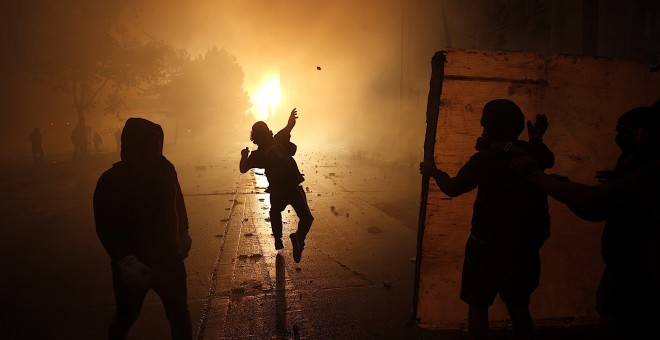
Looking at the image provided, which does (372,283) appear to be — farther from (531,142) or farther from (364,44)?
(364,44)

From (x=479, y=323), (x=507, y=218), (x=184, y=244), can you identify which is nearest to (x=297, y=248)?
(x=184, y=244)

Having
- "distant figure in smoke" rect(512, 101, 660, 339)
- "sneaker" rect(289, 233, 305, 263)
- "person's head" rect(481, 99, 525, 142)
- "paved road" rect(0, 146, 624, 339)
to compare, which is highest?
"person's head" rect(481, 99, 525, 142)

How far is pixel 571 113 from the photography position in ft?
9.14

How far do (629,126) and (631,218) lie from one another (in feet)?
1.33

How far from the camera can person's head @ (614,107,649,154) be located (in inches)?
63.1

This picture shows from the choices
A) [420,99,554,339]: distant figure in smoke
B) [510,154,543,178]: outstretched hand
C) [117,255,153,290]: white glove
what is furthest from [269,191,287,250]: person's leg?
[510,154,543,178]: outstretched hand

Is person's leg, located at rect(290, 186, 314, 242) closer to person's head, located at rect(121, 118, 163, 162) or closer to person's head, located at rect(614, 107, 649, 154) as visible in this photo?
person's head, located at rect(121, 118, 163, 162)

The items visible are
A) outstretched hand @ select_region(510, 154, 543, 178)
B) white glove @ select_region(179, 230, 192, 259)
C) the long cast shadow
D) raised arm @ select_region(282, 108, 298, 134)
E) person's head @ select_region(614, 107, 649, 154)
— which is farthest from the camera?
raised arm @ select_region(282, 108, 298, 134)

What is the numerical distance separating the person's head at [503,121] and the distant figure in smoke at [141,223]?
1927 millimetres

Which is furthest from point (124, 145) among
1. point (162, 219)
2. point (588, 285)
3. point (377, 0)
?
point (377, 0)

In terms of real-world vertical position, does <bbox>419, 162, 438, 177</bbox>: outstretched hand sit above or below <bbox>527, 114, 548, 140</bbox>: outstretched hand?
below

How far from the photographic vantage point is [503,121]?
2.11m

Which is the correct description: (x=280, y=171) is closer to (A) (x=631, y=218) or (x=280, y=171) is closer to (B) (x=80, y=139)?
(A) (x=631, y=218)

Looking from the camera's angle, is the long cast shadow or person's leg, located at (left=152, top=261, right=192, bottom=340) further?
the long cast shadow
